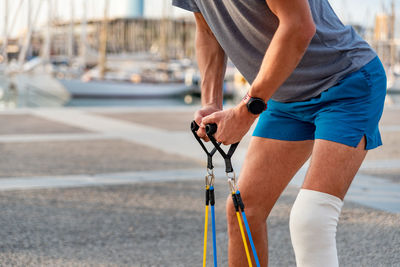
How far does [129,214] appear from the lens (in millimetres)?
5070

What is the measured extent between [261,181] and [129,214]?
9.38 ft

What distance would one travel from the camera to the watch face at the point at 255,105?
204cm

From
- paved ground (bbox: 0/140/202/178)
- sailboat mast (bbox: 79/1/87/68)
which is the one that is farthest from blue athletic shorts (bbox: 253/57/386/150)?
sailboat mast (bbox: 79/1/87/68)

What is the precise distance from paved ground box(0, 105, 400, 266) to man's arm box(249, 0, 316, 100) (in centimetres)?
212

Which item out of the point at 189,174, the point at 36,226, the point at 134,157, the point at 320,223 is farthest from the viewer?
the point at 134,157

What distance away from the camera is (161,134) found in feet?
35.8

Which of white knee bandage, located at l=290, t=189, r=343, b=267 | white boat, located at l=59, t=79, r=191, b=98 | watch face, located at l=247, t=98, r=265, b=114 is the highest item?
watch face, located at l=247, t=98, r=265, b=114

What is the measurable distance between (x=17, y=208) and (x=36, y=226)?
0.64m

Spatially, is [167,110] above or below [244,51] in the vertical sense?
below

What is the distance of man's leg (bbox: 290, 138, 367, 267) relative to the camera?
210cm

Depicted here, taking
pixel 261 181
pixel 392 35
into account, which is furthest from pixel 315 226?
pixel 392 35

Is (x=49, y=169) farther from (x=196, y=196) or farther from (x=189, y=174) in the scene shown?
(x=196, y=196)

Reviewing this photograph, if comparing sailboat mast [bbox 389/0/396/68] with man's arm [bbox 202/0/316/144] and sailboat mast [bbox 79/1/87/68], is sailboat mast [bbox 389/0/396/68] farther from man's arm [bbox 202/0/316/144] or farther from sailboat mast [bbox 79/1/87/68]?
man's arm [bbox 202/0/316/144]

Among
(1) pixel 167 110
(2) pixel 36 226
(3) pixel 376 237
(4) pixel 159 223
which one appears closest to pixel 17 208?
(2) pixel 36 226
